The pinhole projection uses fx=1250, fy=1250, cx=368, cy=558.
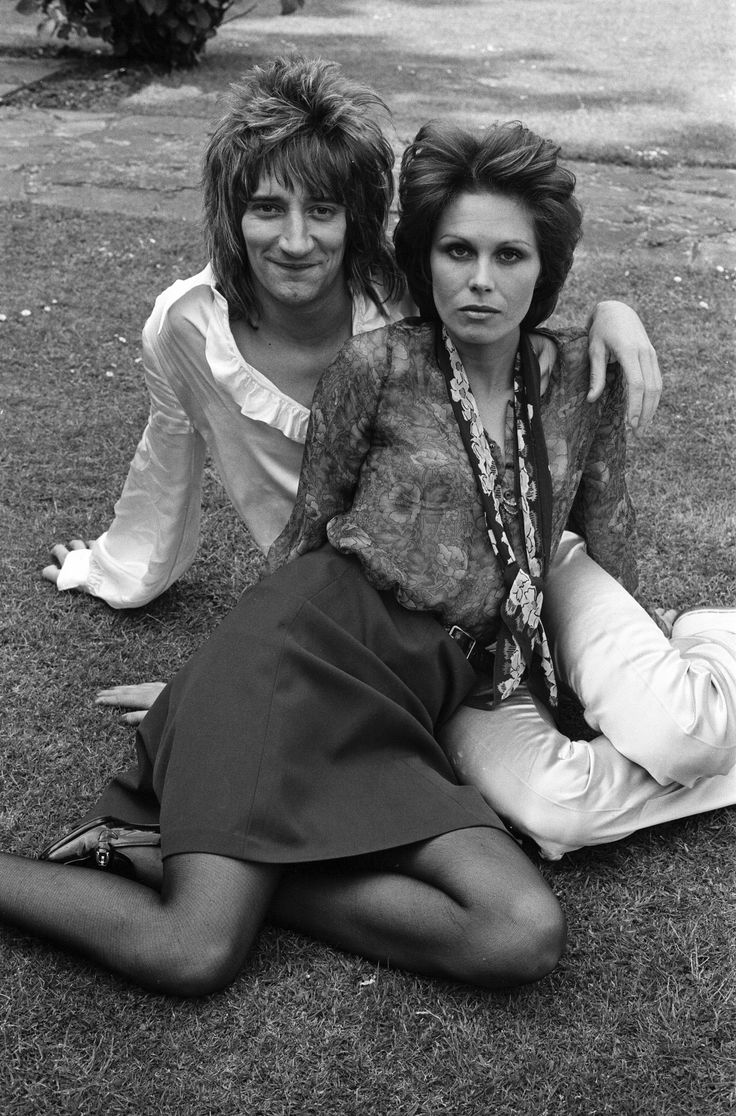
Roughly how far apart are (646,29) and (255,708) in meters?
11.2

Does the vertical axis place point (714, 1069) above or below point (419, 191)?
below

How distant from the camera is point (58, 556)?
3.55 metres

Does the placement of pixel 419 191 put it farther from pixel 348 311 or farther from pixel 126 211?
pixel 126 211

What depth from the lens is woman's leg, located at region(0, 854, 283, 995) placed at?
2.19 meters

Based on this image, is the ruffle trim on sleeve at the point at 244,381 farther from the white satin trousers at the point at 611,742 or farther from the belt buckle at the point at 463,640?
the white satin trousers at the point at 611,742

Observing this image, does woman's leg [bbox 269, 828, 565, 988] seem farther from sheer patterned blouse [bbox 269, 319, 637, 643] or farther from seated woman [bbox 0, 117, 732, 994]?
sheer patterned blouse [bbox 269, 319, 637, 643]

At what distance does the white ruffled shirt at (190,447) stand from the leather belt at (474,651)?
0.64m

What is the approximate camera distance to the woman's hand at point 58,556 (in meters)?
3.49

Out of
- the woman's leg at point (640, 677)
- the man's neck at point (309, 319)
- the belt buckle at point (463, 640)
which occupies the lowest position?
the woman's leg at point (640, 677)

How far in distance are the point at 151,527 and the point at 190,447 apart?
0.90 ft

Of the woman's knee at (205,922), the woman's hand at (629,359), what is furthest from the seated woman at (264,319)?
the woman's knee at (205,922)

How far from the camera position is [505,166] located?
237 cm

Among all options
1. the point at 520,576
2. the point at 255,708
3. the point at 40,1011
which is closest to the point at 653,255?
the point at 520,576

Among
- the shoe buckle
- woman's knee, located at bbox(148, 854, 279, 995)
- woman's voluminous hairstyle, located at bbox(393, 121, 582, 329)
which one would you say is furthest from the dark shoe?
woman's voluminous hairstyle, located at bbox(393, 121, 582, 329)
